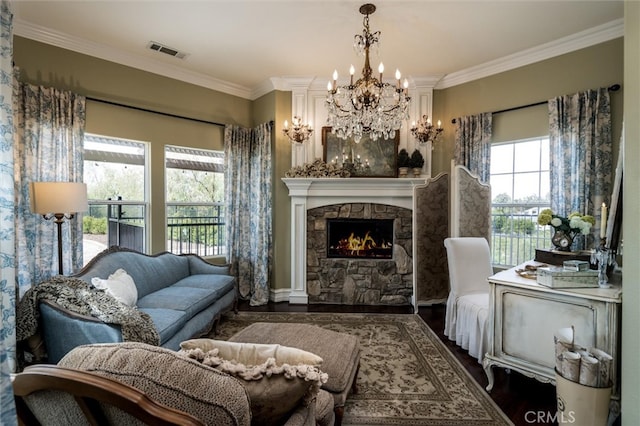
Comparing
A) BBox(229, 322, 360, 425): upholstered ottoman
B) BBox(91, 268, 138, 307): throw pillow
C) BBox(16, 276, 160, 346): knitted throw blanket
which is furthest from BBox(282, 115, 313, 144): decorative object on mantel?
BBox(16, 276, 160, 346): knitted throw blanket

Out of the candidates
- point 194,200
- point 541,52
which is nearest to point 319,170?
point 194,200

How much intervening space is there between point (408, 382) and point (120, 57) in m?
4.55

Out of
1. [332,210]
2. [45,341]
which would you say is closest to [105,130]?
[45,341]

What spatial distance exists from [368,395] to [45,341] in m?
2.30

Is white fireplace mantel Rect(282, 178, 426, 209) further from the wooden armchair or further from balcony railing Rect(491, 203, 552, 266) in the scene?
the wooden armchair

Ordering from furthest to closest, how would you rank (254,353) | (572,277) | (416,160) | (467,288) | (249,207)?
(249,207) < (416,160) < (467,288) < (572,277) < (254,353)

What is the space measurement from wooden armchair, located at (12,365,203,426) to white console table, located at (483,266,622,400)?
216 cm

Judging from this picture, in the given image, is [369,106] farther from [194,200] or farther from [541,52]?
[194,200]

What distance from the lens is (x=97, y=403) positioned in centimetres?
88

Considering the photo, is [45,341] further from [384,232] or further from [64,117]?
[384,232]

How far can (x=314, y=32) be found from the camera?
331cm

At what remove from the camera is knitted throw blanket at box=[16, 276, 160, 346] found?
2.17m

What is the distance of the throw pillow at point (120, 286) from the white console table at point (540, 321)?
284 cm

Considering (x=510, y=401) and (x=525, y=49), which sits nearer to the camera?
(x=510, y=401)
